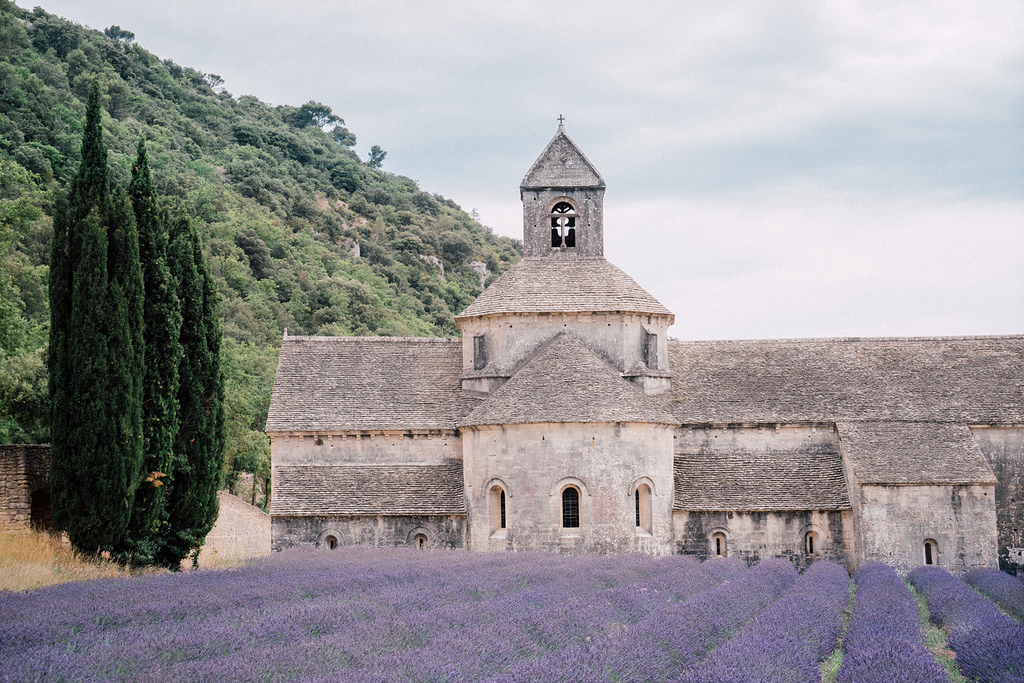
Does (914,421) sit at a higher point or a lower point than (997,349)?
lower

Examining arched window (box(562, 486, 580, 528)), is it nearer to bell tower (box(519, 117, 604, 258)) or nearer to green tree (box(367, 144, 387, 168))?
bell tower (box(519, 117, 604, 258))

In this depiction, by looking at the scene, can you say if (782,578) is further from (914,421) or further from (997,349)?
(997,349)

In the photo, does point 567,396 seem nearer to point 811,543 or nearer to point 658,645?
point 811,543

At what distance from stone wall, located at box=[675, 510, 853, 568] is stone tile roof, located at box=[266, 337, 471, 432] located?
8.67 meters

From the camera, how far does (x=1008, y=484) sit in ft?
109

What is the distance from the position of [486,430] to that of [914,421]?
1456cm

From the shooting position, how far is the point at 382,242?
87562 mm

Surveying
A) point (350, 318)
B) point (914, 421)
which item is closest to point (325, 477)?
point (914, 421)

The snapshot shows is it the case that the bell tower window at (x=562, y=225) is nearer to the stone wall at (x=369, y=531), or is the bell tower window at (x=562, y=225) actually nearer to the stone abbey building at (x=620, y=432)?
the stone abbey building at (x=620, y=432)

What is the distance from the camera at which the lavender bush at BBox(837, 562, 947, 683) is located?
38.6 feet

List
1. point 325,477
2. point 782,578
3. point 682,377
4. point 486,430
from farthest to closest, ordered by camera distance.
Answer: point 682,377, point 325,477, point 486,430, point 782,578

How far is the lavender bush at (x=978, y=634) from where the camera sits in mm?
13125

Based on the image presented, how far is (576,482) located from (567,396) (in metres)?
2.61

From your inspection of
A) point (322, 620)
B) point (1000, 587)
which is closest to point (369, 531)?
point (1000, 587)
